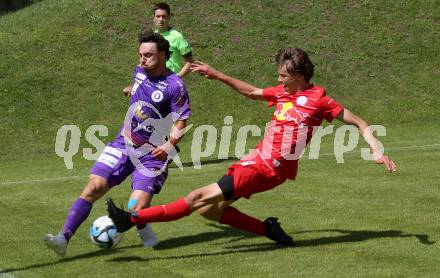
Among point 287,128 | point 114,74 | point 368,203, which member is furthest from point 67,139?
point 287,128

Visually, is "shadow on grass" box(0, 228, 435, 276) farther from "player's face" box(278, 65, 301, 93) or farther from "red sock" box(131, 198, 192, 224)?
"player's face" box(278, 65, 301, 93)

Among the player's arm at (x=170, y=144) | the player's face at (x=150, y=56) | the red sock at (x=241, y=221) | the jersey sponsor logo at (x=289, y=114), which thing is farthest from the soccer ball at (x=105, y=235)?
the jersey sponsor logo at (x=289, y=114)

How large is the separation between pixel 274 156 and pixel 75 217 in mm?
2129

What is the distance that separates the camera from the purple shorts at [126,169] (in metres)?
9.36

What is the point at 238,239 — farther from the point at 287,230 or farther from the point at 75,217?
the point at 75,217

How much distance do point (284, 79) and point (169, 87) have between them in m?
1.29

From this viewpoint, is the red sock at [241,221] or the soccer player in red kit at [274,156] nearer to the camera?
the soccer player in red kit at [274,156]

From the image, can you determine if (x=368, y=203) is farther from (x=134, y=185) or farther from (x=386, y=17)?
(x=386, y=17)

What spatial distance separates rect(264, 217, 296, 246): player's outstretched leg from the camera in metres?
9.23

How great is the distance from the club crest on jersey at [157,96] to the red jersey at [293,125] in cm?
126

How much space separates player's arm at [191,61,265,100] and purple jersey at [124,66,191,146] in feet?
1.45

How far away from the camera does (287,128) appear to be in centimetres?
909

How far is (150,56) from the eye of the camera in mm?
9492

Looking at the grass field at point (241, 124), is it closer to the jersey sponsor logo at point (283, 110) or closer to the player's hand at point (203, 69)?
the jersey sponsor logo at point (283, 110)
